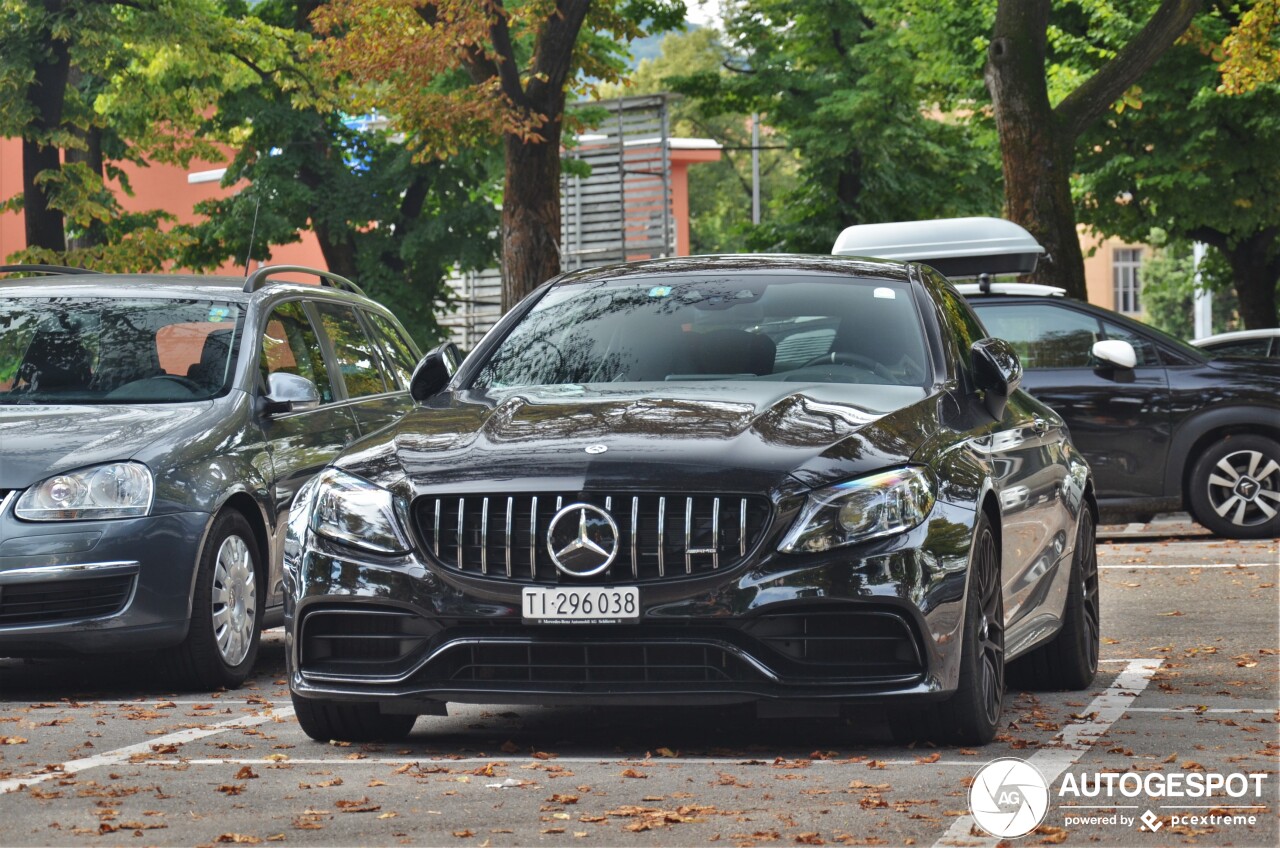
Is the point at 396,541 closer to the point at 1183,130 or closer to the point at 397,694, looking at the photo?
the point at 397,694

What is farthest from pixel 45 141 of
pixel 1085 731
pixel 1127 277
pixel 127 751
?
pixel 1127 277

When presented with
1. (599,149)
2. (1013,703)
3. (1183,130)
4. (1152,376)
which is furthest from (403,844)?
(599,149)

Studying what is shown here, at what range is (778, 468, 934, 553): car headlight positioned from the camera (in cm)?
606

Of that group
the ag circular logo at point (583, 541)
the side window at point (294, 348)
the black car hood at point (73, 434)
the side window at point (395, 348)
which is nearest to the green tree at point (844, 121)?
the side window at point (395, 348)

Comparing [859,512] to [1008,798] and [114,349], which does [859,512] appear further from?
[114,349]

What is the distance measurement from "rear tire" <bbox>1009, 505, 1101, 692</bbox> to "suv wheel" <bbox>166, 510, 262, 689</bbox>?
326 centimetres

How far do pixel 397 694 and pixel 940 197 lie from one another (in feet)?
106

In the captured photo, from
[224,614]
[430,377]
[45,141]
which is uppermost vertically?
[45,141]

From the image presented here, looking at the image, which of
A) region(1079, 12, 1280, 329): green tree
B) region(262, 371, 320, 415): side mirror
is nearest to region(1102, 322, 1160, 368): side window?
region(262, 371, 320, 415): side mirror

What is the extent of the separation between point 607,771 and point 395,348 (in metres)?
5.82

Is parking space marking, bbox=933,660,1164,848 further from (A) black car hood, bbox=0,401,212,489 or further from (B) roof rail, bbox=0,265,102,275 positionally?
(B) roof rail, bbox=0,265,102,275

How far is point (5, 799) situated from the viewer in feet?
18.8

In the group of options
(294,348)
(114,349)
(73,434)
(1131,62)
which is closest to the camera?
(73,434)

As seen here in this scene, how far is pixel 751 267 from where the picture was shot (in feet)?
26.1
